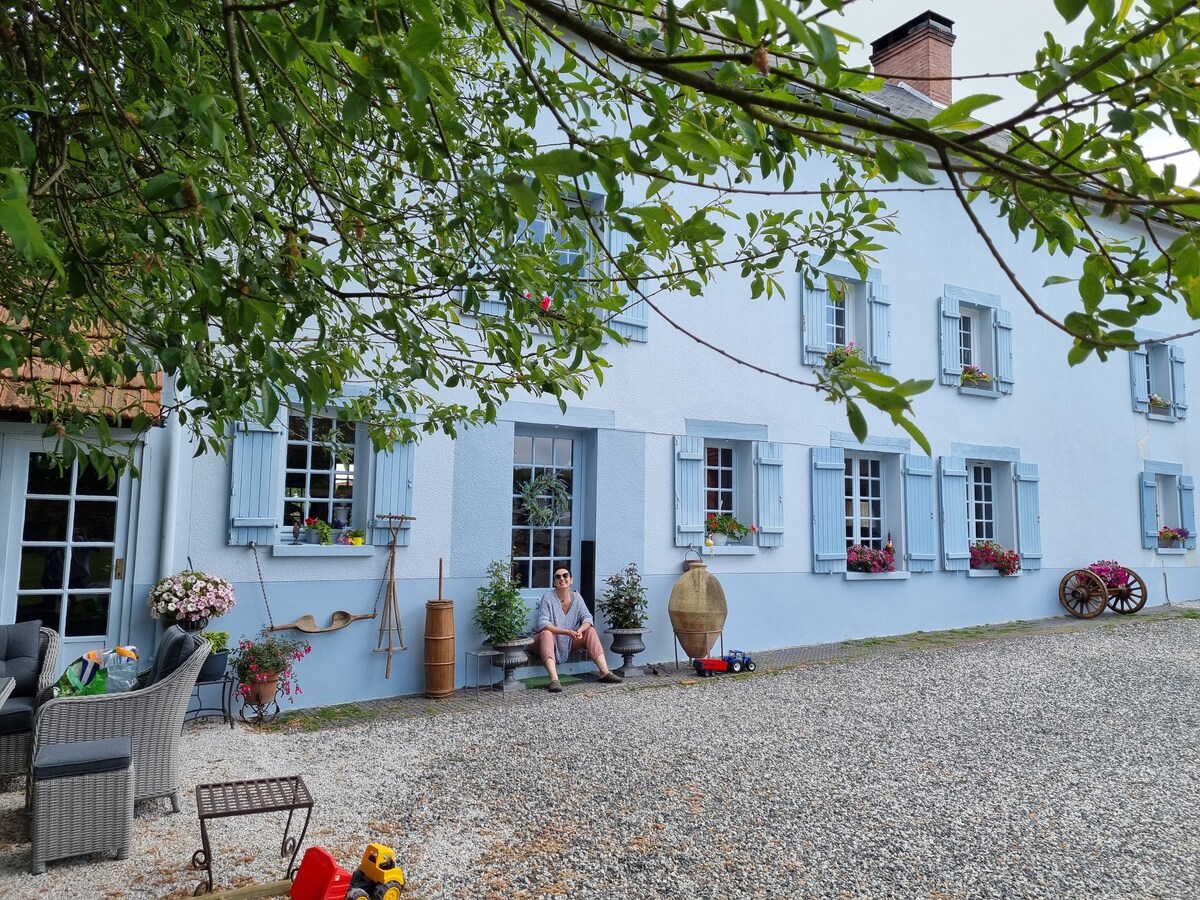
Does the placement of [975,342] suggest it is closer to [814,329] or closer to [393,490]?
[814,329]

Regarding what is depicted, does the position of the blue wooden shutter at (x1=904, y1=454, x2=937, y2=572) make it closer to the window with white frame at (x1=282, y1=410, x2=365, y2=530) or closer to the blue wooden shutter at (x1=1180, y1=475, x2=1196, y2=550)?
the blue wooden shutter at (x1=1180, y1=475, x2=1196, y2=550)

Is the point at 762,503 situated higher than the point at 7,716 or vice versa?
the point at 762,503

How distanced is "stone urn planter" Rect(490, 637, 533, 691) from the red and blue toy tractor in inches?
59.9

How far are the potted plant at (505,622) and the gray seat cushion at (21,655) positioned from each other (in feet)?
9.91

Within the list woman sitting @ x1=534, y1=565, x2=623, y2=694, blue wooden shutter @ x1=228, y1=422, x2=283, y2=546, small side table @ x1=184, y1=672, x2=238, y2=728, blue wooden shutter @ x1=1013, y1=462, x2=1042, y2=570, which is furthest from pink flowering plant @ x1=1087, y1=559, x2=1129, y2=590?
small side table @ x1=184, y1=672, x2=238, y2=728

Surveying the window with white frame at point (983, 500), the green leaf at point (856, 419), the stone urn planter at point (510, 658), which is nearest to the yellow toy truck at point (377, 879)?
the green leaf at point (856, 419)

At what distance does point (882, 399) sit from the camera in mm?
897

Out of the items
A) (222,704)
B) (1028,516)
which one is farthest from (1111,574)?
(222,704)

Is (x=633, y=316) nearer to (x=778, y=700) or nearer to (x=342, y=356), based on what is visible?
(x=778, y=700)

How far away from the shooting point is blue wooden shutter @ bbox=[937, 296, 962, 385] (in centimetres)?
998

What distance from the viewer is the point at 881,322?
9.48 metres

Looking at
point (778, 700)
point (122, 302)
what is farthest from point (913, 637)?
point (122, 302)

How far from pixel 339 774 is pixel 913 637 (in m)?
6.58

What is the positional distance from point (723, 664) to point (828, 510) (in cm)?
227
